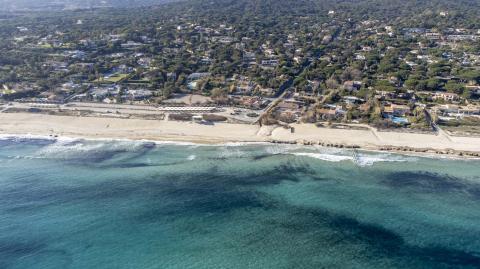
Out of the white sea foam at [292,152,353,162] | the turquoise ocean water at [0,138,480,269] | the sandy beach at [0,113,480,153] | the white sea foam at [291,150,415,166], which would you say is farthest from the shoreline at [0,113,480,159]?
the white sea foam at [292,152,353,162]

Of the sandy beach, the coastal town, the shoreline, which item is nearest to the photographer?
the shoreline

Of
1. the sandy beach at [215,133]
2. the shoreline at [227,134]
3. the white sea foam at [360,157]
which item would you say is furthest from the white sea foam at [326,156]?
the sandy beach at [215,133]

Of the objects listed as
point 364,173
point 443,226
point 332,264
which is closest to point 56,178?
point 332,264

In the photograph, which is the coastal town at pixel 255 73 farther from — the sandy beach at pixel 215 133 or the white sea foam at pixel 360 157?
the white sea foam at pixel 360 157

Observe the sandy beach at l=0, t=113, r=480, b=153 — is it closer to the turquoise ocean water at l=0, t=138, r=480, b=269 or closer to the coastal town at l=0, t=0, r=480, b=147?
the coastal town at l=0, t=0, r=480, b=147

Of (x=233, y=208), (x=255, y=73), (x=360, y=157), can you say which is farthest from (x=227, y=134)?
(x=255, y=73)

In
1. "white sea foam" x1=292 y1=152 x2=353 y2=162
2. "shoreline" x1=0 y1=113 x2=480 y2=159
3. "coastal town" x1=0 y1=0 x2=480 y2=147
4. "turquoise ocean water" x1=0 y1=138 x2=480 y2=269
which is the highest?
"coastal town" x1=0 y1=0 x2=480 y2=147

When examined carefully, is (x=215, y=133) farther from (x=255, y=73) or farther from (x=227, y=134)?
Answer: (x=255, y=73)
